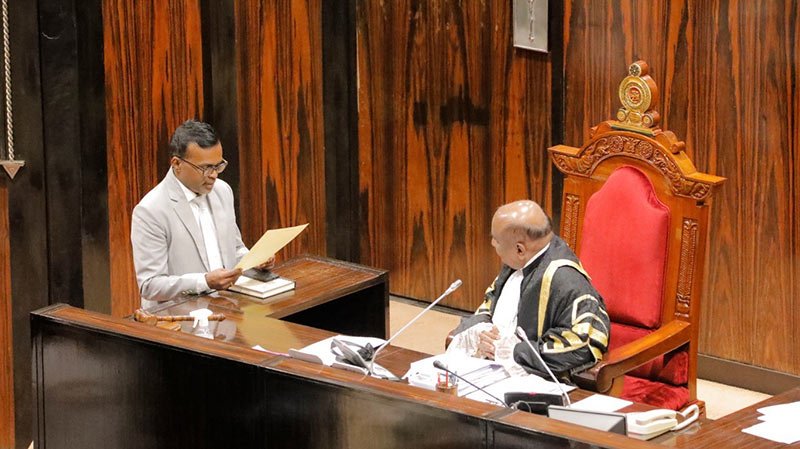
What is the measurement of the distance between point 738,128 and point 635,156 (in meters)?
1.19

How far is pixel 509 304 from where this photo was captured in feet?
14.3

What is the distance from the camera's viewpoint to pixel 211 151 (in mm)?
4691

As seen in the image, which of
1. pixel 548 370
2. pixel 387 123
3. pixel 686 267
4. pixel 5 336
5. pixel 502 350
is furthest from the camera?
pixel 387 123

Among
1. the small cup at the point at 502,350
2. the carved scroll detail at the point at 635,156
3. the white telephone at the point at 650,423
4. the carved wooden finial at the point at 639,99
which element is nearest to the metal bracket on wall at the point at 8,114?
the carved scroll detail at the point at 635,156

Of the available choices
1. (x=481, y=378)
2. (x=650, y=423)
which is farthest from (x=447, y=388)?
(x=650, y=423)

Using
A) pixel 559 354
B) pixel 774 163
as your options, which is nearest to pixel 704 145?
pixel 774 163

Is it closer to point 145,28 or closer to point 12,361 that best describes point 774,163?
point 145,28

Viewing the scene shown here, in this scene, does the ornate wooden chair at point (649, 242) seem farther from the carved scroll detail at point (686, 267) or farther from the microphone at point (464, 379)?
the microphone at point (464, 379)

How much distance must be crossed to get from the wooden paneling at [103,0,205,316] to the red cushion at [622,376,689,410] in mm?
2327

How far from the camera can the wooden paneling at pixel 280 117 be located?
6.22 metres

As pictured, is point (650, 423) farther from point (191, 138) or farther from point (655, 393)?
point (191, 138)

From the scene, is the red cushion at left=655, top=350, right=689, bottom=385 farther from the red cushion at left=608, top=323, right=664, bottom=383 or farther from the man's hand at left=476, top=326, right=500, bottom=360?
the man's hand at left=476, top=326, right=500, bottom=360

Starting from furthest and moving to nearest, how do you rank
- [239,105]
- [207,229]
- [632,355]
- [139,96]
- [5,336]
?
[239,105] → [139,96] → [5,336] → [207,229] → [632,355]

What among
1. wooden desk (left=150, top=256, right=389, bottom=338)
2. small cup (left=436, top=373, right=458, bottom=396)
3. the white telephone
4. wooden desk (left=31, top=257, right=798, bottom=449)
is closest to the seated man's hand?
wooden desk (left=150, top=256, right=389, bottom=338)
